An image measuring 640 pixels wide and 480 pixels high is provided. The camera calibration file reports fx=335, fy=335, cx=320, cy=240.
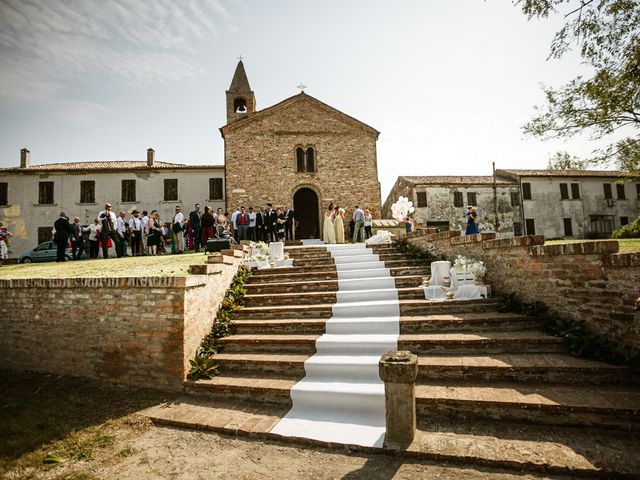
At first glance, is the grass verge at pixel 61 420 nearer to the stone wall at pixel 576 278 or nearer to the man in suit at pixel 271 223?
the stone wall at pixel 576 278

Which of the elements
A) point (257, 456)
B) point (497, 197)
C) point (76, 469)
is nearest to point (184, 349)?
point (76, 469)

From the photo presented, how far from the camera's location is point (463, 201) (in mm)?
28609

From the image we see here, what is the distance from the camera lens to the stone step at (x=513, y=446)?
110 inches

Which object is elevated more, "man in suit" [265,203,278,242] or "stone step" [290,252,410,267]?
"man in suit" [265,203,278,242]

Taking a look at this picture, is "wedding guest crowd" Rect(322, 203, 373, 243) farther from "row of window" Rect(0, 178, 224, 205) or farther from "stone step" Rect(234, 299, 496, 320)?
"row of window" Rect(0, 178, 224, 205)

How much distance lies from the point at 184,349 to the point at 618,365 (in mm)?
5483

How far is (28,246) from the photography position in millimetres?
21875

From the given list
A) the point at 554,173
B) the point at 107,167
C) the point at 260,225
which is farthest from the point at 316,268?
the point at 554,173

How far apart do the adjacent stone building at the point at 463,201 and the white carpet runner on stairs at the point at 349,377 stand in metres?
22.8

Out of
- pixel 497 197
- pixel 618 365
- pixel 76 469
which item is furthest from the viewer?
pixel 497 197

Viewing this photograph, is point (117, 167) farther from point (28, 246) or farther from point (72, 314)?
point (72, 314)

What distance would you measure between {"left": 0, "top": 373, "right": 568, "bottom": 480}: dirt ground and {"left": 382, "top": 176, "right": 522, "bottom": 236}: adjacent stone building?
84.2ft

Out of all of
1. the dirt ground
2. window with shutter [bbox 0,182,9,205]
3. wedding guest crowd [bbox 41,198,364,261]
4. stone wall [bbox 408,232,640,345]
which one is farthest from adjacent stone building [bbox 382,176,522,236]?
window with shutter [bbox 0,182,9,205]

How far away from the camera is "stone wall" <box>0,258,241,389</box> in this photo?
16.1ft
